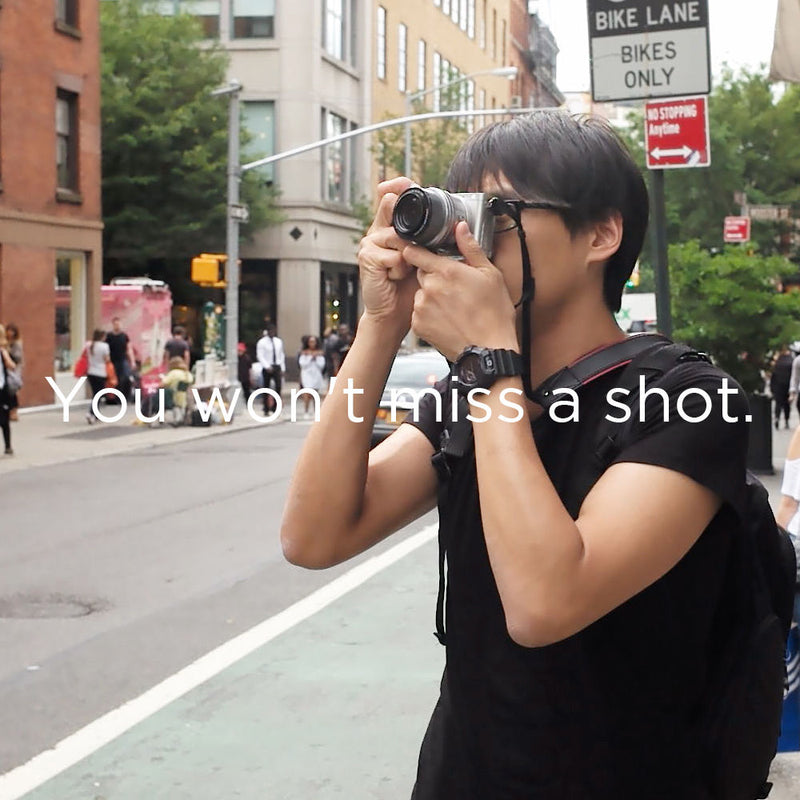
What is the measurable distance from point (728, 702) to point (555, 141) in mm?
854

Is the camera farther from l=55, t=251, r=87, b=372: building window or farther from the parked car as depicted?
l=55, t=251, r=87, b=372: building window

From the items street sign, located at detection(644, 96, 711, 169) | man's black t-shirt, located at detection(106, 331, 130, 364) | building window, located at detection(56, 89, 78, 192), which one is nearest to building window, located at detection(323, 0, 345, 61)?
building window, located at detection(56, 89, 78, 192)

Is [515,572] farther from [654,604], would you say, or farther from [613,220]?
[613,220]

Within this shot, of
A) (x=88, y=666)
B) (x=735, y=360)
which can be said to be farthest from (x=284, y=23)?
(x=88, y=666)

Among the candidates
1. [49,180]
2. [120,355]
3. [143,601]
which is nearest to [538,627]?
[143,601]

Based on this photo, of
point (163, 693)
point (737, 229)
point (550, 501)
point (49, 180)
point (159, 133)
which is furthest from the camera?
point (159, 133)

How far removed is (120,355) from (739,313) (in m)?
15.5

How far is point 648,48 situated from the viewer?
6176 mm

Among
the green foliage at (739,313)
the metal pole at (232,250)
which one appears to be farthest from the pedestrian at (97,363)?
the green foliage at (739,313)

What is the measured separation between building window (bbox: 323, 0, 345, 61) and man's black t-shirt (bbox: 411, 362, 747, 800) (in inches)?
1791

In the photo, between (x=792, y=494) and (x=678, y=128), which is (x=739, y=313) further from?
(x=792, y=494)

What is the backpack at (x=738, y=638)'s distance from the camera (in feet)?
6.49

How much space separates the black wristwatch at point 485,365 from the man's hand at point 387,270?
0.68 ft

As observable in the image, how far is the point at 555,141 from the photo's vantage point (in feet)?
6.68
